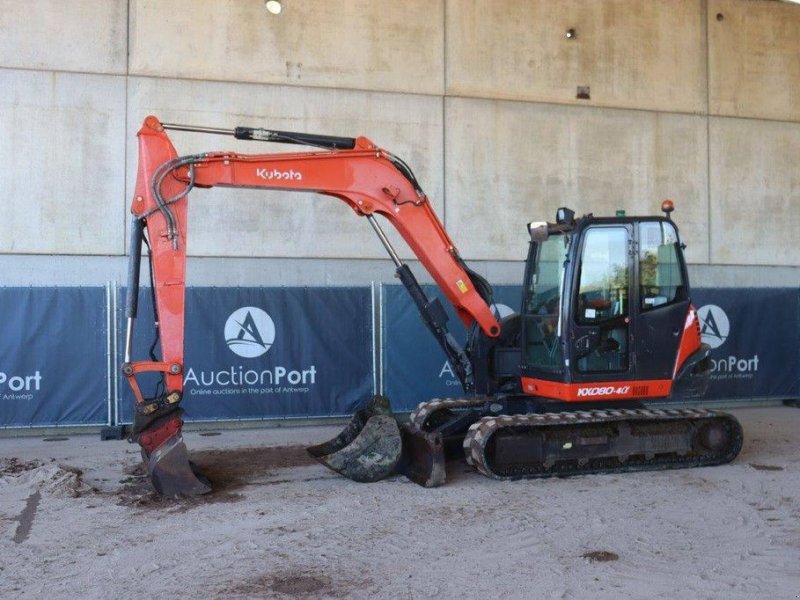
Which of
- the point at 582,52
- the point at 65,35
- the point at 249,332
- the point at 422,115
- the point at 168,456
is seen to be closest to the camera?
the point at 168,456

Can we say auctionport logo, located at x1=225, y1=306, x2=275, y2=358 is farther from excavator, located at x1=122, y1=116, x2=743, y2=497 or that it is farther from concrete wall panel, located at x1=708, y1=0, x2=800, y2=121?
concrete wall panel, located at x1=708, y1=0, x2=800, y2=121

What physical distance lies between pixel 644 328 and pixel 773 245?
7136mm

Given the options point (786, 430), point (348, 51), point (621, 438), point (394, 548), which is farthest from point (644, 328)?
point (348, 51)

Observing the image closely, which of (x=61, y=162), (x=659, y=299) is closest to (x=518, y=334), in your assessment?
(x=659, y=299)

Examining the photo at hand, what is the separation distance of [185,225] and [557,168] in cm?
722

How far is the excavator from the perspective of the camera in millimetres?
6926

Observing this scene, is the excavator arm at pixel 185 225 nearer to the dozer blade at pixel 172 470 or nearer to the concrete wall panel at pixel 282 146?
the dozer blade at pixel 172 470

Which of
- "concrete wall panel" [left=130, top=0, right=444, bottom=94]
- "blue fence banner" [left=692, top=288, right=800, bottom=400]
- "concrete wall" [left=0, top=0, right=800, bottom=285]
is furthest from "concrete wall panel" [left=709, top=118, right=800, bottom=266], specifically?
"concrete wall panel" [left=130, top=0, right=444, bottom=94]

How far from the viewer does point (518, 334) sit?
8.37 m

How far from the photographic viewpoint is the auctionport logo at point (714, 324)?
12.4 m

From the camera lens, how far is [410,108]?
12.0 metres

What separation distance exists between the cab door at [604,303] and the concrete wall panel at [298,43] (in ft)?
17.7

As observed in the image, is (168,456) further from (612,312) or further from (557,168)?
(557,168)

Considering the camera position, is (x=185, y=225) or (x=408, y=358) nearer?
(x=185, y=225)
